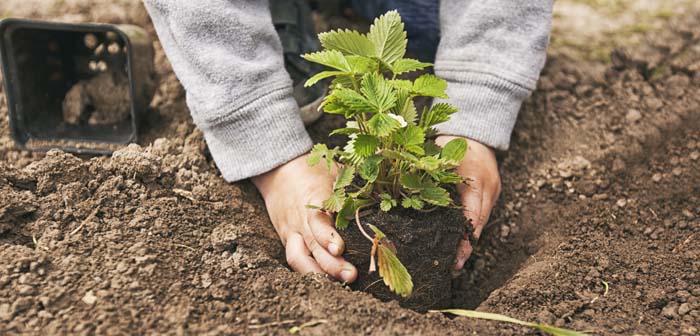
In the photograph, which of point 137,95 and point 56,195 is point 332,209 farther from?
point 137,95

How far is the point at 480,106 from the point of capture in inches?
71.9

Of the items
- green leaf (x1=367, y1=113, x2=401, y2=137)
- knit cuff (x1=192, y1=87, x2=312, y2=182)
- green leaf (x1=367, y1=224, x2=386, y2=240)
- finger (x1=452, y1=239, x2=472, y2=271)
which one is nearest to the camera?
green leaf (x1=367, y1=113, x2=401, y2=137)

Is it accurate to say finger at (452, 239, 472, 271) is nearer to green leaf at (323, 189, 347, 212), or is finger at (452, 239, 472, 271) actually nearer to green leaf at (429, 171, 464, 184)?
green leaf at (429, 171, 464, 184)

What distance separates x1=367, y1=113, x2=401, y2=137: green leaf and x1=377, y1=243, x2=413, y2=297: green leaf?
21cm

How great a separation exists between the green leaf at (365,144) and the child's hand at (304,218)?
241 millimetres

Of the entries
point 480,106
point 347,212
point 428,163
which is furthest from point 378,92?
point 480,106

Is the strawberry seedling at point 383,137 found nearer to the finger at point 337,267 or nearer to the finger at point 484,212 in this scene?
the finger at point 337,267

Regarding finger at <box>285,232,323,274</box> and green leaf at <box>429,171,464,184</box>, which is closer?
green leaf at <box>429,171,464,184</box>

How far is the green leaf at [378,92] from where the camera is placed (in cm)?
127

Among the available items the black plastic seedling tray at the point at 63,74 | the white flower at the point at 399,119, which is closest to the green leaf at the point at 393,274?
the white flower at the point at 399,119

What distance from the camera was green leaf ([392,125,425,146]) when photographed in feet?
4.27

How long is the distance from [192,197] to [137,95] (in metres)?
0.49

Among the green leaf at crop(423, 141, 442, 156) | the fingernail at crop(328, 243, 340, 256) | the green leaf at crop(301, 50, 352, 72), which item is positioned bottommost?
the fingernail at crop(328, 243, 340, 256)

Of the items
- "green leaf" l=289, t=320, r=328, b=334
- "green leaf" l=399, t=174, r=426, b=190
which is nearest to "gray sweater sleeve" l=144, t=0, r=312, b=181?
"green leaf" l=399, t=174, r=426, b=190
